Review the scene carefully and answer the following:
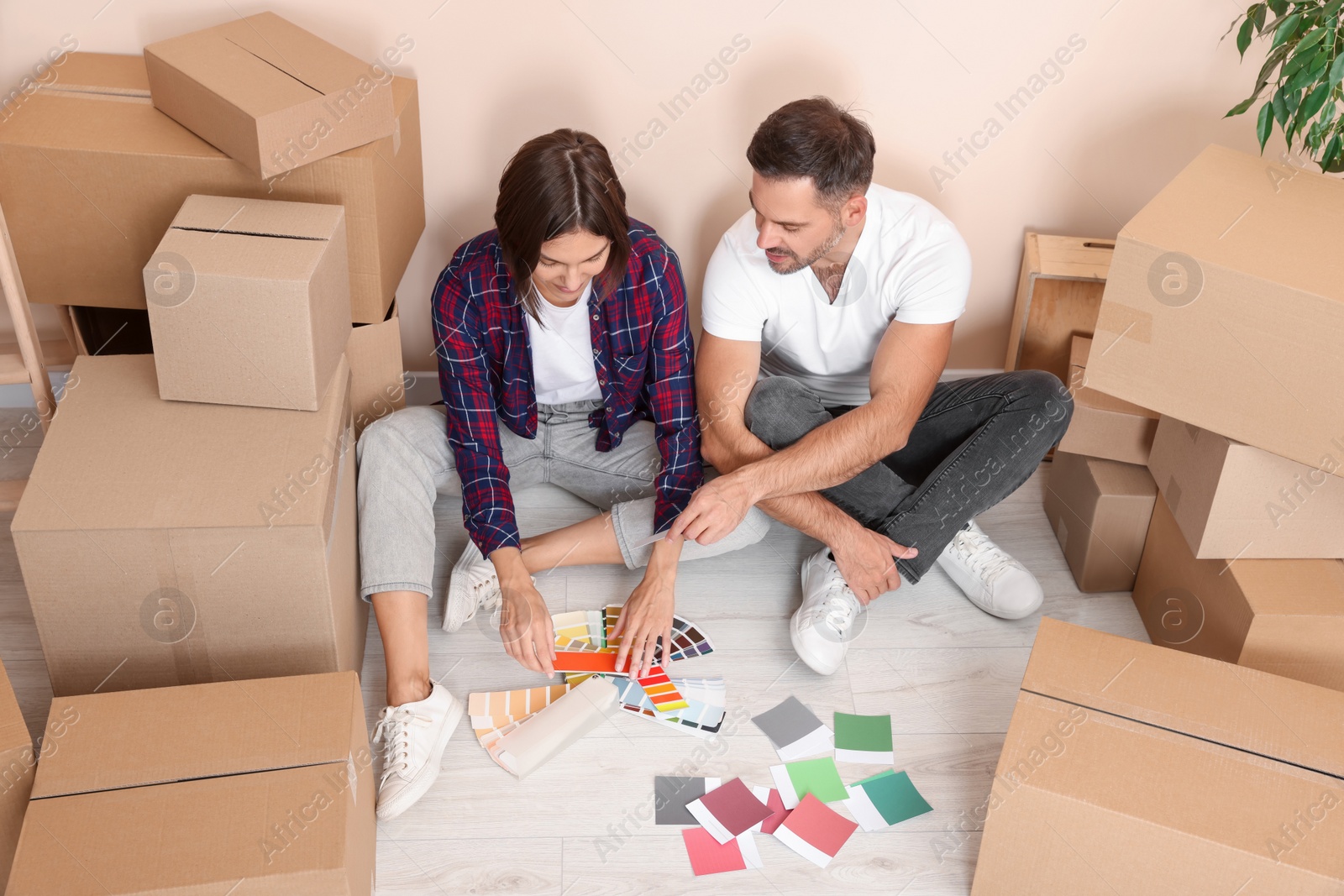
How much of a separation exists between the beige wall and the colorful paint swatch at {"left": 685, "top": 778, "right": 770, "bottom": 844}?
1.13m

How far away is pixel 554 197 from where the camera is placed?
1.52 metres

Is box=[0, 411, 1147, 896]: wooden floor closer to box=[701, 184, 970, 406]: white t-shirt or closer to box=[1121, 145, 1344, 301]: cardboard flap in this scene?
box=[701, 184, 970, 406]: white t-shirt

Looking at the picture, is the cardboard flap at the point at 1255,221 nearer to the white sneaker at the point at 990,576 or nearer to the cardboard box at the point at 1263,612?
the cardboard box at the point at 1263,612

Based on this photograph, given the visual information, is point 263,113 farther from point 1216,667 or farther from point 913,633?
point 1216,667

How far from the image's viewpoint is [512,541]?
70.0 inches

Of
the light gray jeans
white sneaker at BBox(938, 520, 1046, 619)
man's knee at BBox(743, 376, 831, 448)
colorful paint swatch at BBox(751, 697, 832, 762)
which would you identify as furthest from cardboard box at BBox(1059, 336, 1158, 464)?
colorful paint swatch at BBox(751, 697, 832, 762)

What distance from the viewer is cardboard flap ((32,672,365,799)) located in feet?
4.26

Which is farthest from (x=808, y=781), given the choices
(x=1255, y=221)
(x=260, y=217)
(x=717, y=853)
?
(x=260, y=217)

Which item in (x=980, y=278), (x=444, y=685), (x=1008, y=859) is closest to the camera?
(x=1008, y=859)

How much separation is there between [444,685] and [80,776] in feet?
1.89

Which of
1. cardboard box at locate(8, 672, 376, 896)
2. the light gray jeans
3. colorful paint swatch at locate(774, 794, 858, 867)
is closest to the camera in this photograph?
cardboard box at locate(8, 672, 376, 896)

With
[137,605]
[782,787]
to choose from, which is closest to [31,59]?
[137,605]

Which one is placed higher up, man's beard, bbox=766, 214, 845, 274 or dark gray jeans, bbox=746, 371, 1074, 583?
man's beard, bbox=766, 214, 845, 274

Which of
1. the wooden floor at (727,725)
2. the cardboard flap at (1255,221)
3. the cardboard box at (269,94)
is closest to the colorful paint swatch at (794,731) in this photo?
the wooden floor at (727,725)
